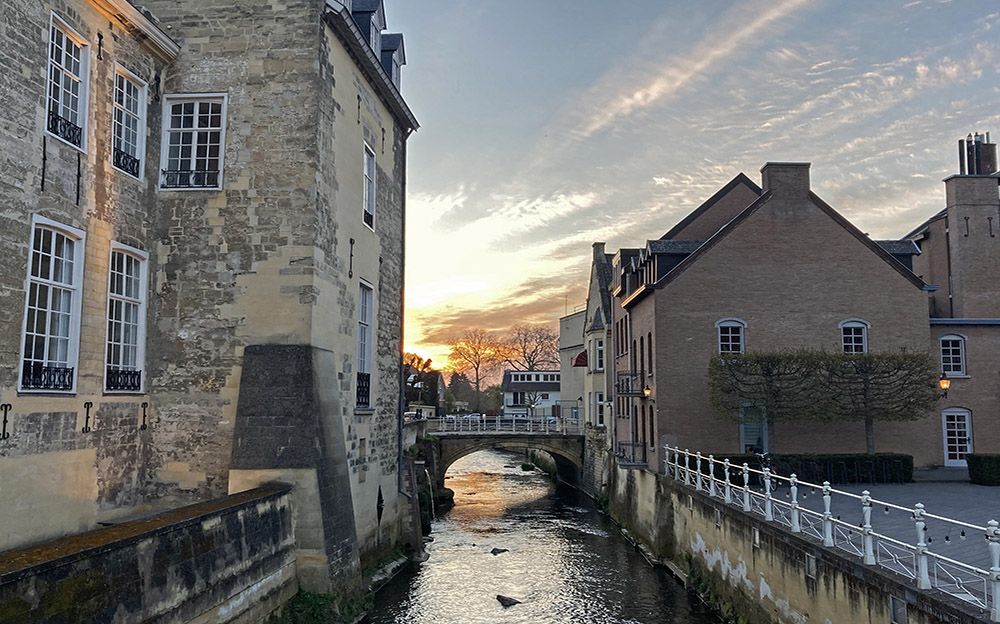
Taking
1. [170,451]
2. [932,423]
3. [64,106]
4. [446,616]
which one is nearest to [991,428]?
[932,423]

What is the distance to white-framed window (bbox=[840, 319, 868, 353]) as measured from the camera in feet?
75.8

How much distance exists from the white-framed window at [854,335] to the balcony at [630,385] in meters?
6.43

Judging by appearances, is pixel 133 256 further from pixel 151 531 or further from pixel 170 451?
pixel 151 531

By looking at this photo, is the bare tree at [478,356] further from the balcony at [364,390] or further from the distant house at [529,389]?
the balcony at [364,390]

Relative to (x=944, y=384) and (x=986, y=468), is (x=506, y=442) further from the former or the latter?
(x=986, y=468)

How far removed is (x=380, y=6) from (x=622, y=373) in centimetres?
1656

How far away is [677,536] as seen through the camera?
19.4 meters

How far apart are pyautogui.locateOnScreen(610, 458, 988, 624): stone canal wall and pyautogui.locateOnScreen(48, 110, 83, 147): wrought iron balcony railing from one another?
12.2 metres

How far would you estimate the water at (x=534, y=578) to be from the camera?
15.2 metres

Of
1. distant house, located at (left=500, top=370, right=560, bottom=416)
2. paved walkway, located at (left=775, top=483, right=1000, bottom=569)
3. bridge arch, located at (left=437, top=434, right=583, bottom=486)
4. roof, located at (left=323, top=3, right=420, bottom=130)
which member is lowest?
bridge arch, located at (left=437, top=434, right=583, bottom=486)

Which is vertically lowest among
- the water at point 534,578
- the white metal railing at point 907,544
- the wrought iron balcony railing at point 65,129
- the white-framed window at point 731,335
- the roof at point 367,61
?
the water at point 534,578

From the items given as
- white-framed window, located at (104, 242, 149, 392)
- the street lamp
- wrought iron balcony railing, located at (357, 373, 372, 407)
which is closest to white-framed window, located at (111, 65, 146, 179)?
white-framed window, located at (104, 242, 149, 392)

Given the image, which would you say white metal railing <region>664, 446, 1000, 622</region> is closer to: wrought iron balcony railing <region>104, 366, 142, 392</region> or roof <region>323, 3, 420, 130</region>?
wrought iron balcony railing <region>104, 366, 142, 392</region>

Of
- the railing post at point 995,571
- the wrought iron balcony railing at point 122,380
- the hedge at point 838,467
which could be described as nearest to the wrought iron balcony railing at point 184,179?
the wrought iron balcony railing at point 122,380
